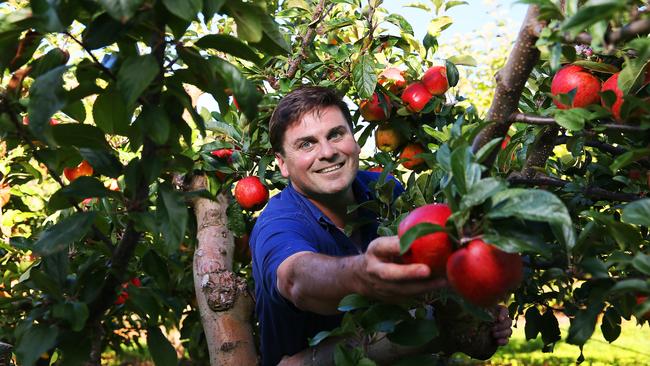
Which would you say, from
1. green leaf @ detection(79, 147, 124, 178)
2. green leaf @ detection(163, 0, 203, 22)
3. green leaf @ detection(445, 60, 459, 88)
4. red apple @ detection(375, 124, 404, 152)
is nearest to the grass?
red apple @ detection(375, 124, 404, 152)

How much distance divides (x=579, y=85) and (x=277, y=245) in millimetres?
861

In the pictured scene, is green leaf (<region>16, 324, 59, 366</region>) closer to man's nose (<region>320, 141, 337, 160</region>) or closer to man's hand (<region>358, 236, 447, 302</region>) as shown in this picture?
man's hand (<region>358, 236, 447, 302</region>)

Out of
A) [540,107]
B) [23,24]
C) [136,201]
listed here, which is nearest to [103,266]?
[136,201]

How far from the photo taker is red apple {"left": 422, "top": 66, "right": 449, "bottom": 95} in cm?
273

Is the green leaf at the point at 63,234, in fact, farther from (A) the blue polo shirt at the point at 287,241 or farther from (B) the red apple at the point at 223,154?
(B) the red apple at the point at 223,154

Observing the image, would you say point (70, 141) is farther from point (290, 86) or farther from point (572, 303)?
point (290, 86)

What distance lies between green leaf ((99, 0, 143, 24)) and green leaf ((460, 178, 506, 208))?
587 mm

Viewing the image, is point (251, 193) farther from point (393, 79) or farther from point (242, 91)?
point (242, 91)

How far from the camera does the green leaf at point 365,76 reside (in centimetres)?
258

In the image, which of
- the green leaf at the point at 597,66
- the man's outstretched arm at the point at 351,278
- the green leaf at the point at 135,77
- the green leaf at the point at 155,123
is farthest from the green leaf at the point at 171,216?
the green leaf at the point at 597,66

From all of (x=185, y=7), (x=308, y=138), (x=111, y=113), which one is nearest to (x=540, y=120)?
(x=185, y=7)

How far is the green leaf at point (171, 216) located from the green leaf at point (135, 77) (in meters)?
0.22

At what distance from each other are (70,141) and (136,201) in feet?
0.62

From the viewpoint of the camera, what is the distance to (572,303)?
5.72 feet
